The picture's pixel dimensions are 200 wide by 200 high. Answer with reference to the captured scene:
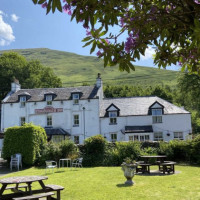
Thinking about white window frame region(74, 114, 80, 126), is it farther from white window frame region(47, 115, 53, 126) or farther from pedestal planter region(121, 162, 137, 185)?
pedestal planter region(121, 162, 137, 185)

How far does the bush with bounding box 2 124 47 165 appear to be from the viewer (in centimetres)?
2312

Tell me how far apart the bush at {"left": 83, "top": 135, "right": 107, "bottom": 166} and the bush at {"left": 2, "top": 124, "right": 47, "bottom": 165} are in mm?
4357

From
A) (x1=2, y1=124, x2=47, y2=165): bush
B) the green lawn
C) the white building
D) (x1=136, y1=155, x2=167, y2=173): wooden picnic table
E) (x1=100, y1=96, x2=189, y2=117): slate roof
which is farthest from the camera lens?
(x1=100, y1=96, x2=189, y2=117): slate roof

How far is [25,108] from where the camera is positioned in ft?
131

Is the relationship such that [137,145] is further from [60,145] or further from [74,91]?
[74,91]

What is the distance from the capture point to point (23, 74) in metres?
59.2

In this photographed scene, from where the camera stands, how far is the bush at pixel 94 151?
2345 centimetres

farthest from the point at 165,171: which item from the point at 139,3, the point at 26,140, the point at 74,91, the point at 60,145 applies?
the point at 74,91

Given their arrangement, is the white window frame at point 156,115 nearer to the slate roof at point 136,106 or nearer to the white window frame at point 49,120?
the slate roof at point 136,106

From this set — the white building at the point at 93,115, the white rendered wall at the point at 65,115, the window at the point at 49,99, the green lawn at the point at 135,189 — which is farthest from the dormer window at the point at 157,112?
the green lawn at the point at 135,189

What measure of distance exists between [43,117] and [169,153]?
21710 millimetres

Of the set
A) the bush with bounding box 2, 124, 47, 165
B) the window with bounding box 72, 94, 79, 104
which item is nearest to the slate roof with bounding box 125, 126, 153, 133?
the window with bounding box 72, 94, 79, 104

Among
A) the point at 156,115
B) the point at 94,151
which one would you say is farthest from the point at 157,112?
the point at 94,151

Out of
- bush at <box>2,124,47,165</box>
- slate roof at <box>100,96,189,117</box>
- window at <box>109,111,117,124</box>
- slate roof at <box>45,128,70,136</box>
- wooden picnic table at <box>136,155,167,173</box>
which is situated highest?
slate roof at <box>100,96,189,117</box>
